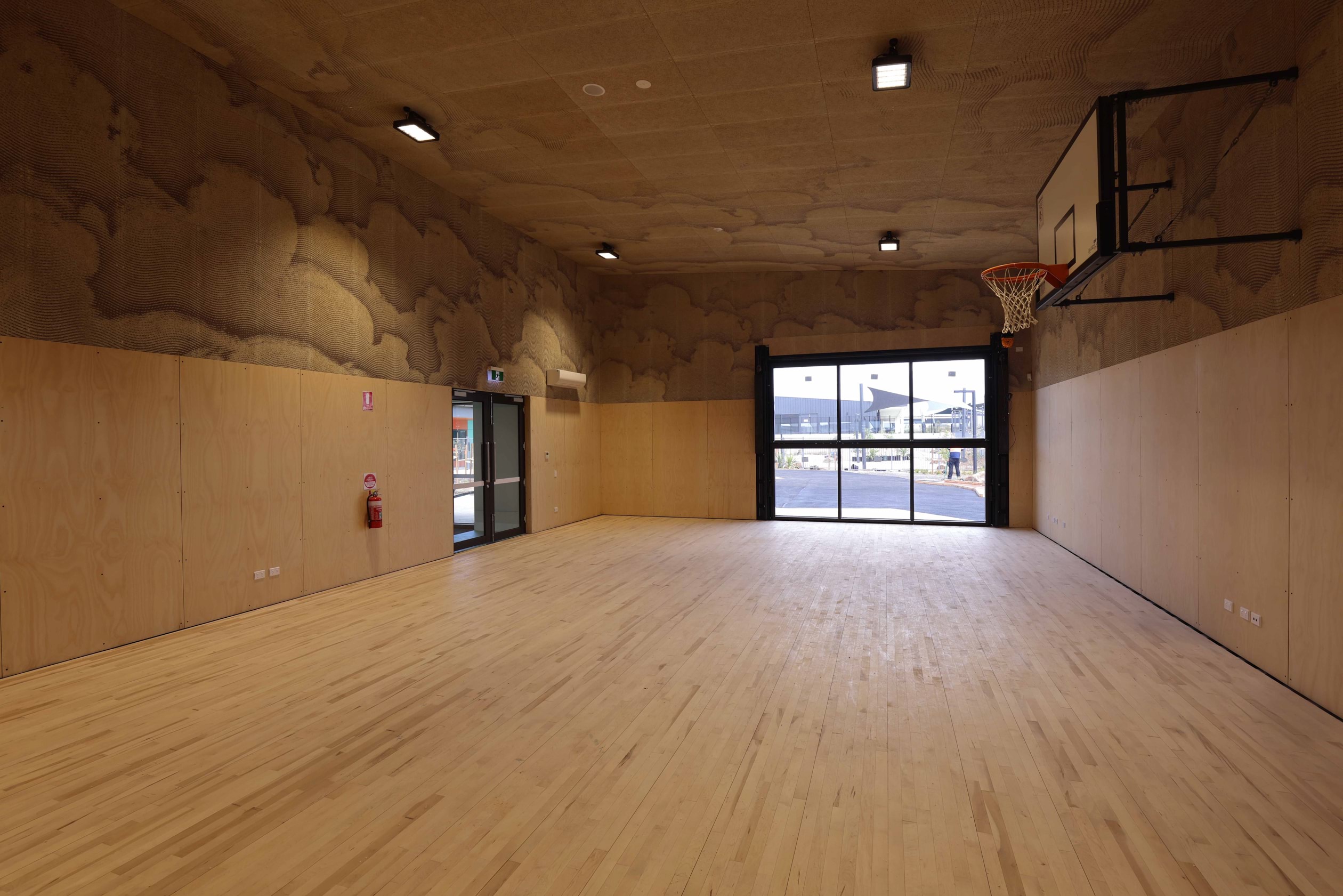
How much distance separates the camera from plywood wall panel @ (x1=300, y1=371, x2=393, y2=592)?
19.3 ft

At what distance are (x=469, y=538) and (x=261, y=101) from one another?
4.96m

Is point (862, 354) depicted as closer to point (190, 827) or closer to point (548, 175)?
point (548, 175)

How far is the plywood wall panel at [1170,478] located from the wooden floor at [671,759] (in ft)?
0.87

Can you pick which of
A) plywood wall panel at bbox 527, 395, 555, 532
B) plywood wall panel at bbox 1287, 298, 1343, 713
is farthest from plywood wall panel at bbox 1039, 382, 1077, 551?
plywood wall panel at bbox 527, 395, 555, 532

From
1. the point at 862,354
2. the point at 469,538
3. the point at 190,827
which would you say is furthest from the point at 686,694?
the point at 862,354

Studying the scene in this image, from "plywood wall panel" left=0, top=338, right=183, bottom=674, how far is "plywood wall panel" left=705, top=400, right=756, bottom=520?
7839 mm

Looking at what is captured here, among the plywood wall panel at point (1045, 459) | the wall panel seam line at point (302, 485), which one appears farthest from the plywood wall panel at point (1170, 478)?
the wall panel seam line at point (302, 485)

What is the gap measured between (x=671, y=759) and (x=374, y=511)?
4653 millimetres

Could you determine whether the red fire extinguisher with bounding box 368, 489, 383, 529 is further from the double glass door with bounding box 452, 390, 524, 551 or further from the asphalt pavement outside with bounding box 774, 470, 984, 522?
the asphalt pavement outside with bounding box 774, 470, 984, 522

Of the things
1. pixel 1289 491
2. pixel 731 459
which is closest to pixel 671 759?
pixel 1289 491

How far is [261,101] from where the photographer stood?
211 inches

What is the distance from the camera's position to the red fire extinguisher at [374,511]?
21.1 feet

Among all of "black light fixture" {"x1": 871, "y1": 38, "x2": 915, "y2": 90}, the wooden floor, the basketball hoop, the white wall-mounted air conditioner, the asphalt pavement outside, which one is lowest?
the wooden floor

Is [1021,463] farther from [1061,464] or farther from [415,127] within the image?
[415,127]
